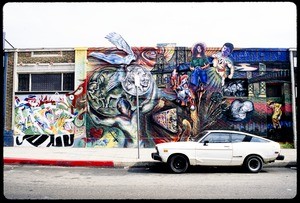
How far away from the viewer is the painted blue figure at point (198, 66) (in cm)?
1634

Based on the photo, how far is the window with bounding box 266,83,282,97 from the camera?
16.6m

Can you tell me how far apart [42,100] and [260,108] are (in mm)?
→ 11550

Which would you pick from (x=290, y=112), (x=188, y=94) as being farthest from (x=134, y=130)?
(x=290, y=112)

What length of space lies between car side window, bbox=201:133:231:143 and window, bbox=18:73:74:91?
29.9ft

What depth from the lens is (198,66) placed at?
53.8 ft

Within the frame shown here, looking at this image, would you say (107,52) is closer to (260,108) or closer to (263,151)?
(260,108)

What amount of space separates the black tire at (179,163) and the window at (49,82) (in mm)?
8717

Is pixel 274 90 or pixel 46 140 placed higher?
pixel 274 90

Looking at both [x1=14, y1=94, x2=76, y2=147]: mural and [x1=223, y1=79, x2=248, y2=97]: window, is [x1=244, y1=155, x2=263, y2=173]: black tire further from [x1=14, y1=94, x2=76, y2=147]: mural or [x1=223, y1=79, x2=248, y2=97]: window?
[x1=14, y1=94, x2=76, y2=147]: mural

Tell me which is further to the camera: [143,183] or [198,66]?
[198,66]

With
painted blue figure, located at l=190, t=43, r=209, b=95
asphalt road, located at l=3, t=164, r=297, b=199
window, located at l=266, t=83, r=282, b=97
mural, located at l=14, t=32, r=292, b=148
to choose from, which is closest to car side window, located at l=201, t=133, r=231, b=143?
asphalt road, located at l=3, t=164, r=297, b=199

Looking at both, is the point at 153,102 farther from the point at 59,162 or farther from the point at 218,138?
the point at 218,138

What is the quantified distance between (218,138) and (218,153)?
0.50 m

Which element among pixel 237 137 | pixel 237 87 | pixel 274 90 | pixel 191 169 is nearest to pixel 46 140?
pixel 191 169
